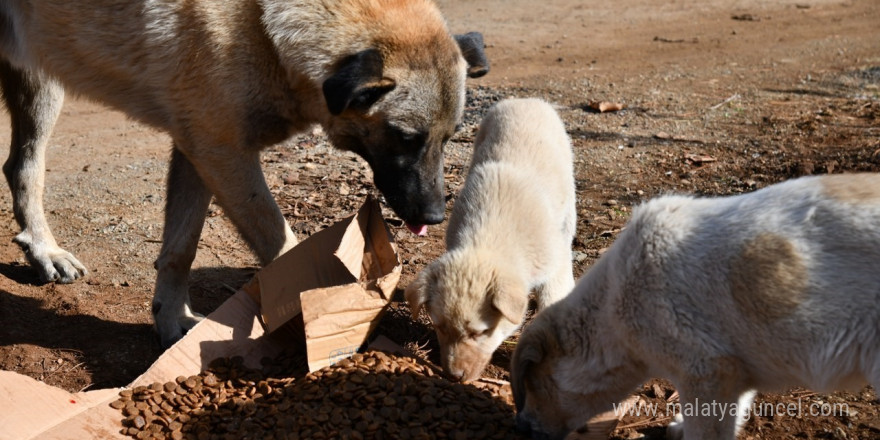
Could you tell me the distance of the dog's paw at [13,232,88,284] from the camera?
5.62 meters

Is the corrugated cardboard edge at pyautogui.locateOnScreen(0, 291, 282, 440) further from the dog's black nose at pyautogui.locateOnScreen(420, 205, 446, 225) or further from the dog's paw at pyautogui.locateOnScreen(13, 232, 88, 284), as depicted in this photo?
the dog's paw at pyautogui.locateOnScreen(13, 232, 88, 284)

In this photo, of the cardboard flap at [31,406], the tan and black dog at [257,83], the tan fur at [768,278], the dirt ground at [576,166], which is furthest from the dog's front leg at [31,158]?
the tan fur at [768,278]

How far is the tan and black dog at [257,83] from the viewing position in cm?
437

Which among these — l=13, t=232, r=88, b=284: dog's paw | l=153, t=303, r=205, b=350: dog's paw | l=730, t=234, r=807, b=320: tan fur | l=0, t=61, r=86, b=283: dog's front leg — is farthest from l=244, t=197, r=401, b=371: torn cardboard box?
l=0, t=61, r=86, b=283: dog's front leg

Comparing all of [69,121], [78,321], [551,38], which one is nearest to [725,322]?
[78,321]

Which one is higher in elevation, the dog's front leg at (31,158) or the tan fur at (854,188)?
the tan fur at (854,188)

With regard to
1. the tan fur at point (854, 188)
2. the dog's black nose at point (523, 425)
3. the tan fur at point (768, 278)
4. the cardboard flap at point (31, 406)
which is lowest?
the dog's black nose at point (523, 425)

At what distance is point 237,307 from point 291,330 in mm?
292

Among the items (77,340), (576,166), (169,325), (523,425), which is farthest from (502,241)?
(576,166)

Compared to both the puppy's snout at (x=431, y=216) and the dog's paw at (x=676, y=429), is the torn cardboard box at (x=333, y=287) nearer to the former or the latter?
the puppy's snout at (x=431, y=216)

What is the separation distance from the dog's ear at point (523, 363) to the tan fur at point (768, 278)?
87 cm

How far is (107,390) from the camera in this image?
4.15 m

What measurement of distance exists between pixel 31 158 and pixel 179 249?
158cm

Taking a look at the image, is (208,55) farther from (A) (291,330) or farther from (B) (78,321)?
(B) (78,321)
